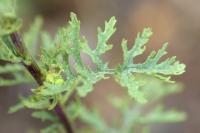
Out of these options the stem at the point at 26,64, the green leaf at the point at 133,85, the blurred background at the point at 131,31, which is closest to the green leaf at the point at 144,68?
the green leaf at the point at 133,85

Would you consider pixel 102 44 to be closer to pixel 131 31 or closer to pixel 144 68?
pixel 144 68

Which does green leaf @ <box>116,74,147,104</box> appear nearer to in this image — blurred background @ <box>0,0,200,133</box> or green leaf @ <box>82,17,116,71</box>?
green leaf @ <box>82,17,116,71</box>

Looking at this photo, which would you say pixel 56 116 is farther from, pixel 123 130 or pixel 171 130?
pixel 171 130

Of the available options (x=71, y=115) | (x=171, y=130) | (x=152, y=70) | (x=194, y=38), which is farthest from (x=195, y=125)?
Result: (x=152, y=70)

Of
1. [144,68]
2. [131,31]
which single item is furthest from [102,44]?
[131,31]

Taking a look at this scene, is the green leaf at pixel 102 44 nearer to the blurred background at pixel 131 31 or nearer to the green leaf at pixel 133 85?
the green leaf at pixel 133 85

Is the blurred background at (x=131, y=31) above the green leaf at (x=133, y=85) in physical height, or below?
above

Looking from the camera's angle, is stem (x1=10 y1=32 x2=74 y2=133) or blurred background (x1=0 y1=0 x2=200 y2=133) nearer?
stem (x1=10 y1=32 x2=74 y2=133)

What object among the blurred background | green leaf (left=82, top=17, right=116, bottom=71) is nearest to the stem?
green leaf (left=82, top=17, right=116, bottom=71)
